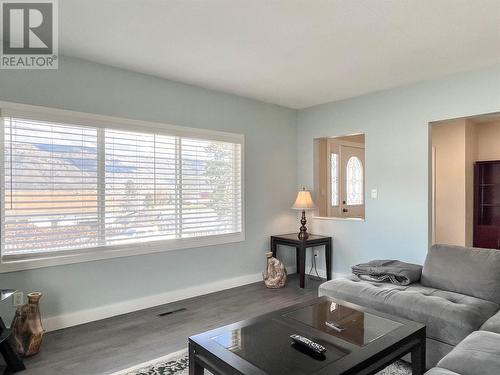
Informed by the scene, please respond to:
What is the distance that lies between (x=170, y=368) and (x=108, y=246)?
1.46 meters

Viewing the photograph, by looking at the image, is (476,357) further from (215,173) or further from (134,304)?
(215,173)

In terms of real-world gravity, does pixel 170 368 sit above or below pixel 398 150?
below

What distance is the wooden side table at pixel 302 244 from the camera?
13.8ft

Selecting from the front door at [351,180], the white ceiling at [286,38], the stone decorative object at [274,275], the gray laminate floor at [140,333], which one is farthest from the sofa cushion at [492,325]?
the front door at [351,180]

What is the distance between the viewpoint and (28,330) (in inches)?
98.4

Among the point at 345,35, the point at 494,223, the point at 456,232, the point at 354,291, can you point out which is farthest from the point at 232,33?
the point at 494,223

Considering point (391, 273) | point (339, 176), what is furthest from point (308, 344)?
point (339, 176)

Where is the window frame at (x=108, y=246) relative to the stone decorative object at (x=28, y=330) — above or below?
above

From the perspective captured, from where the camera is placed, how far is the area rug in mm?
2234

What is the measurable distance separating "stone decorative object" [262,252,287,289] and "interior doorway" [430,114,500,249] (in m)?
A: 2.64

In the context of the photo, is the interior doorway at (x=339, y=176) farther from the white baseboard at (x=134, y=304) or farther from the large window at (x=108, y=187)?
the white baseboard at (x=134, y=304)

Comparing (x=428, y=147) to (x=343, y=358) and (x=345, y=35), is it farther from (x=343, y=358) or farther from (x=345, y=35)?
(x=343, y=358)

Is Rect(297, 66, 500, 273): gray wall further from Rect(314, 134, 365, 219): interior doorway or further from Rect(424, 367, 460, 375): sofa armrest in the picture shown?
Rect(424, 367, 460, 375): sofa armrest

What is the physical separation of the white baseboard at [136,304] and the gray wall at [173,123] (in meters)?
0.05
